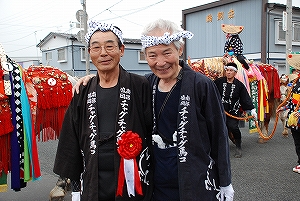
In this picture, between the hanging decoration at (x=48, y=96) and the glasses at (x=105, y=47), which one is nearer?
the glasses at (x=105, y=47)

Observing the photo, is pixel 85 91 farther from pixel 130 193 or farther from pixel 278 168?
pixel 278 168

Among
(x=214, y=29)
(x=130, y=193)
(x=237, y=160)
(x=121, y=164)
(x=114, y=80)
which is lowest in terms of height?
(x=237, y=160)

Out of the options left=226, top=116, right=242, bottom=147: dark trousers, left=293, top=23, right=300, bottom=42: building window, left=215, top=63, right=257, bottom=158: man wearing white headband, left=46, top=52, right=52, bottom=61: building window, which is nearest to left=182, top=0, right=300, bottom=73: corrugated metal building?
left=293, top=23, right=300, bottom=42: building window

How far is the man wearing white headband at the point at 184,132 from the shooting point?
1.83 metres

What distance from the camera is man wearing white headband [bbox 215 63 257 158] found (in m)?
5.61

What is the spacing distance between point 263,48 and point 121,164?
12.8 meters

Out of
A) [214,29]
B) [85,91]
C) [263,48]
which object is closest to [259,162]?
[85,91]

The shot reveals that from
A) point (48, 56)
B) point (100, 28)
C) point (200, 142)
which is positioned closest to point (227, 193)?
point (200, 142)

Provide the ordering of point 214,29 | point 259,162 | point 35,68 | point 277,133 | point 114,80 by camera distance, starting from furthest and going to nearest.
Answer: point 214,29, point 277,133, point 259,162, point 35,68, point 114,80

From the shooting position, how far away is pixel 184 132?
1.84 meters

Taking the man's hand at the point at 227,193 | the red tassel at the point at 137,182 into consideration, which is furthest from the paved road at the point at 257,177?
the red tassel at the point at 137,182

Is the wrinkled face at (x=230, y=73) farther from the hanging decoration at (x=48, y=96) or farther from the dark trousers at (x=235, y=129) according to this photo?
the hanging decoration at (x=48, y=96)

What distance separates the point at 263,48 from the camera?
13336 mm

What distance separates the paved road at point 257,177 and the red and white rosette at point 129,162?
2217 millimetres
